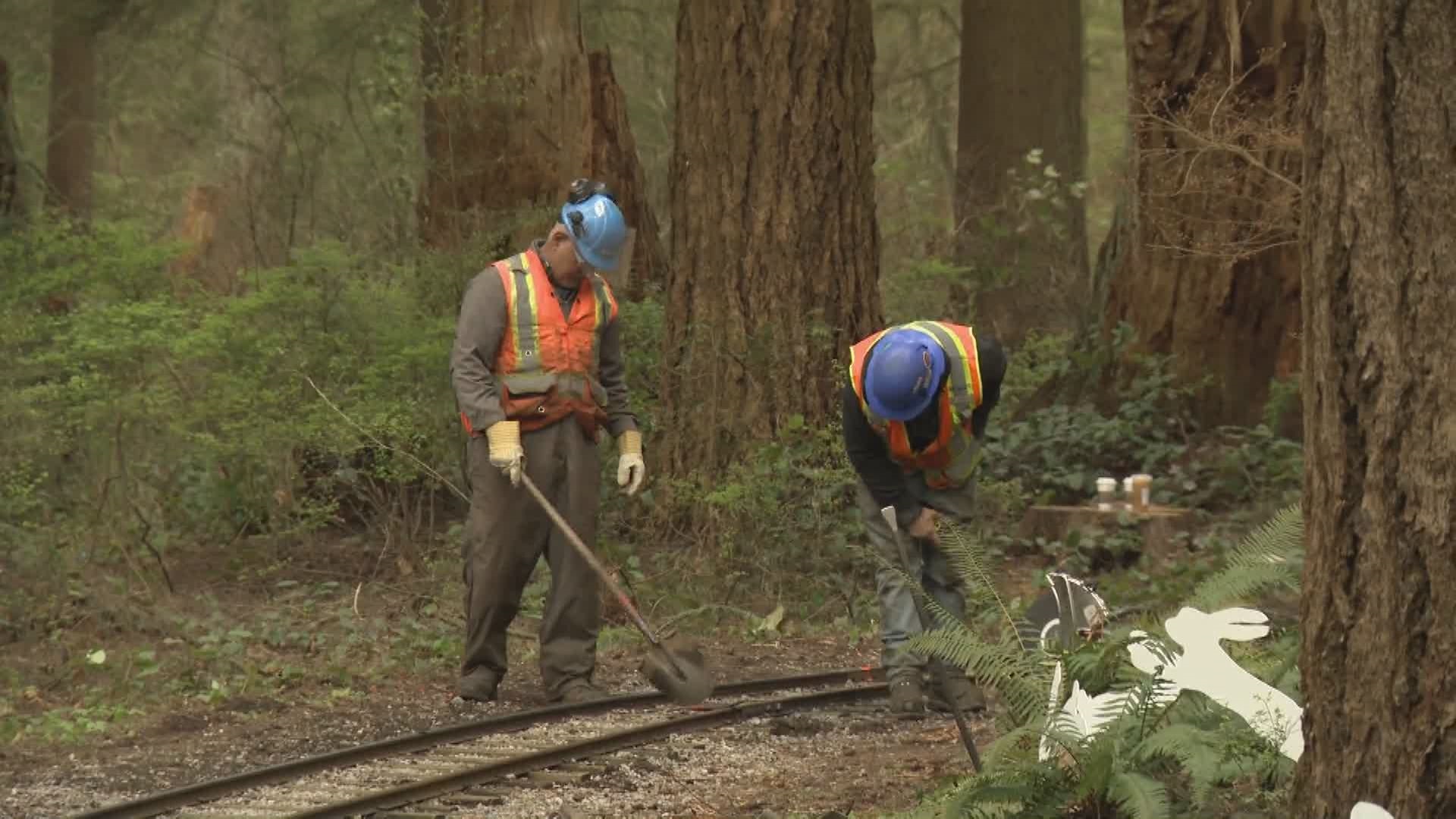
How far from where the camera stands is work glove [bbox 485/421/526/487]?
8945mm

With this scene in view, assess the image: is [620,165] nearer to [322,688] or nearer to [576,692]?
[322,688]

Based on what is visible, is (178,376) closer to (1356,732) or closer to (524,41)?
(524,41)

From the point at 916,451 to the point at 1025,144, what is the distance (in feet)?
42.8

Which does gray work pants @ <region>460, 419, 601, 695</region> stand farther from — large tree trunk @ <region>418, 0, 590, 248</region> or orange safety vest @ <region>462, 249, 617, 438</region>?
large tree trunk @ <region>418, 0, 590, 248</region>

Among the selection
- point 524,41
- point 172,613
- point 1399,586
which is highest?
point 524,41

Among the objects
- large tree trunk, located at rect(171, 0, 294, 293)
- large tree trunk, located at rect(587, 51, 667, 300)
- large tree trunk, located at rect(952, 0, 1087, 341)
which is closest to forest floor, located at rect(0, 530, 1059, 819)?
large tree trunk, located at rect(587, 51, 667, 300)

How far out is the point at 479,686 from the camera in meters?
9.66

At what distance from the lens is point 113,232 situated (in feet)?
49.9

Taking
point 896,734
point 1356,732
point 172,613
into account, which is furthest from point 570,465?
point 1356,732

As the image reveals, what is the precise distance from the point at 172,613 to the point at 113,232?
4.36 m

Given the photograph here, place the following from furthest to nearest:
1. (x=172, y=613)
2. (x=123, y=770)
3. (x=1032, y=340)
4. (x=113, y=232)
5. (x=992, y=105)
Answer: (x=992, y=105) → (x=1032, y=340) → (x=113, y=232) → (x=172, y=613) → (x=123, y=770)

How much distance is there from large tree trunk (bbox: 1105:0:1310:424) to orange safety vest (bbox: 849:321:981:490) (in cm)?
503

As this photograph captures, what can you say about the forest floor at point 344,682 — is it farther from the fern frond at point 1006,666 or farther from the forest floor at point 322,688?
the fern frond at point 1006,666

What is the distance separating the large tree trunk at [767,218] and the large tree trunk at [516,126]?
1.30m
